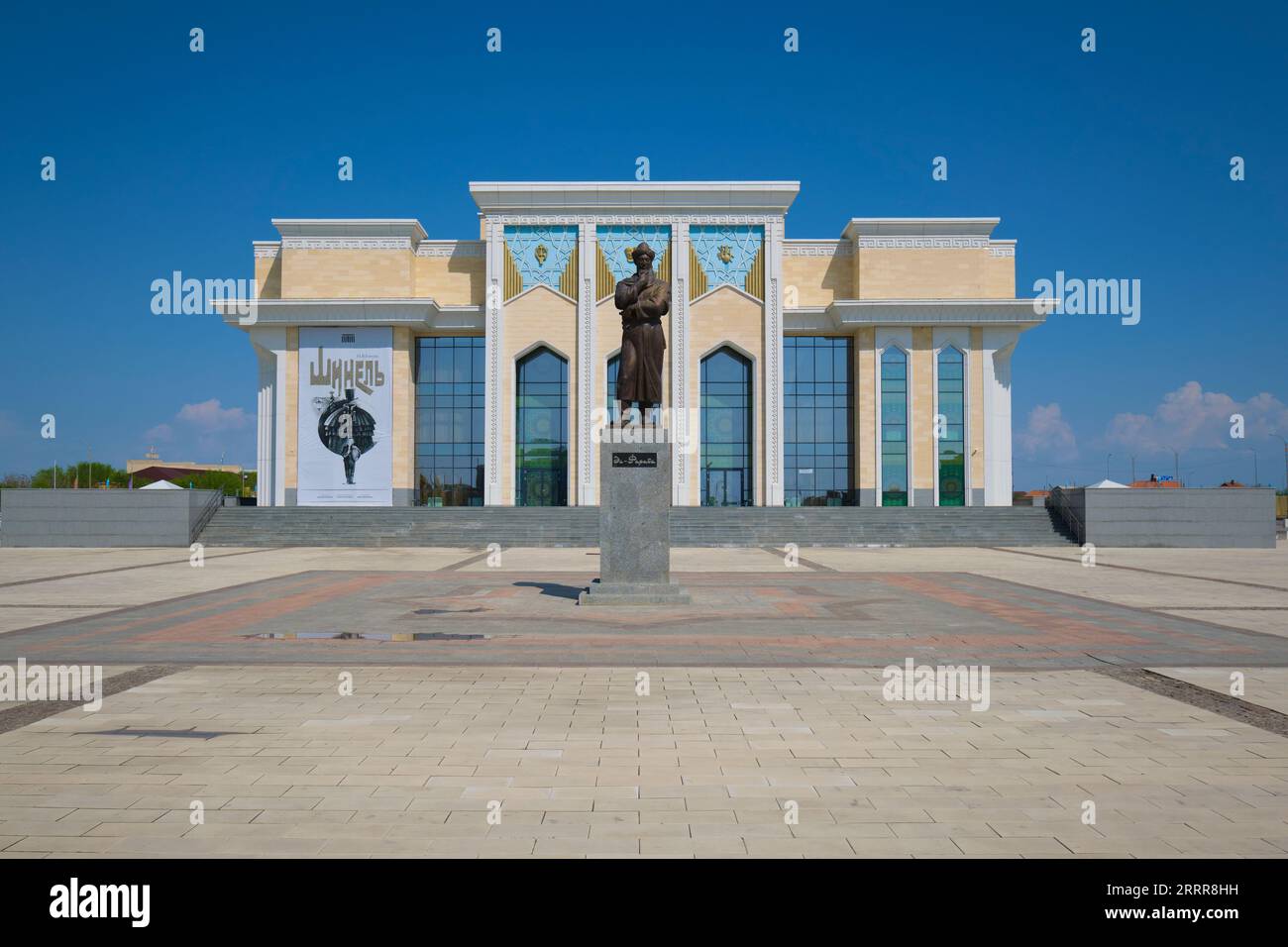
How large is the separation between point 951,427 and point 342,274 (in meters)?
32.6

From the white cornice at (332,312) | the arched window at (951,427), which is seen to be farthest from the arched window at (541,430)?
the arched window at (951,427)

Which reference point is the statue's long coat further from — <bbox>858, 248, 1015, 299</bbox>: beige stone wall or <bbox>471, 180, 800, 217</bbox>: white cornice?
<bbox>858, 248, 1015, 299</bbox>: beige stone wall

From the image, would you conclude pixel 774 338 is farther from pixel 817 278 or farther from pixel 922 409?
pixel 922 409

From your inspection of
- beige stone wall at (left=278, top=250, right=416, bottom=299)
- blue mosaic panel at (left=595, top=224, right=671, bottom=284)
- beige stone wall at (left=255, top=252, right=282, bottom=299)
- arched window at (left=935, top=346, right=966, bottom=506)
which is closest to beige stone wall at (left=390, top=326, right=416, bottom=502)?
beige stone wall at (left=278, top=250, right=416, bottom=299)

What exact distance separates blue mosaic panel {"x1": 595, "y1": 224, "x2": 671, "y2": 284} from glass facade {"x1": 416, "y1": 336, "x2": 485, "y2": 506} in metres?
8.10

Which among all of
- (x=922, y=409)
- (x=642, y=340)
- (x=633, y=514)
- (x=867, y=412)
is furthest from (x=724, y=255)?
(x=633, y=514)

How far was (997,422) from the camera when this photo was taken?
44375mm

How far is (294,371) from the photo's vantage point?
44188 millimetres

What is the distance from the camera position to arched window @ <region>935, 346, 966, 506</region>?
1735 inches

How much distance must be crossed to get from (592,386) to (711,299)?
25.1 feet

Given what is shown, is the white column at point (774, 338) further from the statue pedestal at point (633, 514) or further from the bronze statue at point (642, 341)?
the statue pedestal at point (633, 514)

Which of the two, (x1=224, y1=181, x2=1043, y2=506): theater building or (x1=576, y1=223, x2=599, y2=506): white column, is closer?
(x1=224, y1=181, x2=1043, y2=506): theater building

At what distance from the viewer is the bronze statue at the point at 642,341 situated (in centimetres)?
1373
